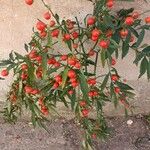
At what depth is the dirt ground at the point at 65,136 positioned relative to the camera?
3.13 metres

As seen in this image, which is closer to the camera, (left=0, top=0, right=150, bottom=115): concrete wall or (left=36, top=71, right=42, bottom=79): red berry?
(left=36, top=71, right=42, bottom=79): red berry

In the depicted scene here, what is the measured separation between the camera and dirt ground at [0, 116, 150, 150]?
3.13m

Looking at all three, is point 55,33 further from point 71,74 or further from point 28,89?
point 28,89

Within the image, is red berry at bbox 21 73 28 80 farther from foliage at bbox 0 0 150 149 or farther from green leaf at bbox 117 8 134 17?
green leaf at bbox 117 8 134 17

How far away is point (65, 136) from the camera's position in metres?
3.23

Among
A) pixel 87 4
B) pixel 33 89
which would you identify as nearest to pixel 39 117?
pixel 33 89

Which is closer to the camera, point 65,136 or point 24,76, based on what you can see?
point 24,76

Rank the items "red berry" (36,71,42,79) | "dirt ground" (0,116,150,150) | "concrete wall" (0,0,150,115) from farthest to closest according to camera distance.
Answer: "dirt ground" (0,116,150,150) → "concrete wall" (0,0,150,115) → "red berry" (36,71,42,79)

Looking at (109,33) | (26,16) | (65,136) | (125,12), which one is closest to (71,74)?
(109,33)

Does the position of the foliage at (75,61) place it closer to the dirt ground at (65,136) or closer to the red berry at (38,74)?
the red berry at (38,74)

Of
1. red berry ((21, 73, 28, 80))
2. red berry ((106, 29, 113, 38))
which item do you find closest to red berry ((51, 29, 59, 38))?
red berry ((106, 29, 113, 38))

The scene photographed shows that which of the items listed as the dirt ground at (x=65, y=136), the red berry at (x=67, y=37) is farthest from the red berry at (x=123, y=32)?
the dirt ground at (x=65, y=136)

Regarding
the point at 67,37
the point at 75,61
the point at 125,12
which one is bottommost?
the point at 75,61

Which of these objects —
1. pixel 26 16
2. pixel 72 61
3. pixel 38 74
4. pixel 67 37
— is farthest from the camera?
pixel 26 16
